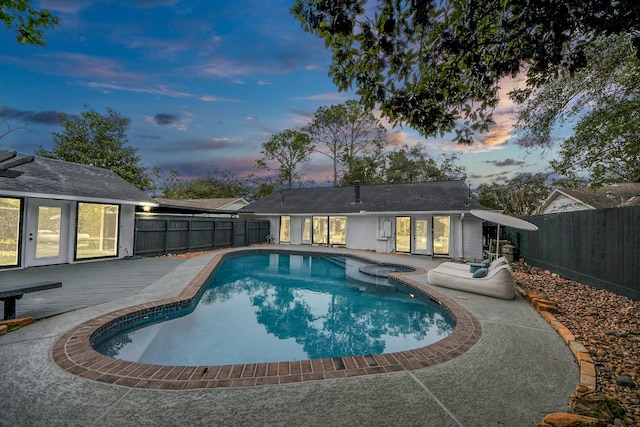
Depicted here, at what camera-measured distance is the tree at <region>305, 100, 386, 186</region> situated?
30.2 metres

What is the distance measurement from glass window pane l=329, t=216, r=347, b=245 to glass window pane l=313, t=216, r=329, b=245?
10.4 inches

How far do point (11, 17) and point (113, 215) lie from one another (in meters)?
9.81

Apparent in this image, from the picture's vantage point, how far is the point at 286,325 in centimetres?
606

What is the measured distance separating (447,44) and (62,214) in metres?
12.5

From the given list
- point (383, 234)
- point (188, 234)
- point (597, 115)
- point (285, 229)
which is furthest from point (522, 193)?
point (188, 234)

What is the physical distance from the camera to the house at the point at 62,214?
8773 mm

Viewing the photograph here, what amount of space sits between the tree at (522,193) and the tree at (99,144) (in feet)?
96.1

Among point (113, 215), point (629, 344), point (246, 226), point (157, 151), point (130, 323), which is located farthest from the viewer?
point (157, 151)

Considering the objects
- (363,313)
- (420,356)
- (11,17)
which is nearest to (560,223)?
(363,313)

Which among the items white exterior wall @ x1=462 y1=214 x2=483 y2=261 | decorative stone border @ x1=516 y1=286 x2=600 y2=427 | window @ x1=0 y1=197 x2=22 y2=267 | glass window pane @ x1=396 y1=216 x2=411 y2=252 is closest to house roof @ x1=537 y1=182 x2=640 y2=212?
white exterior wall @ x1=462 y1=214 x2=483 y2=261

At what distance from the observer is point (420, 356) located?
A: 3535mm

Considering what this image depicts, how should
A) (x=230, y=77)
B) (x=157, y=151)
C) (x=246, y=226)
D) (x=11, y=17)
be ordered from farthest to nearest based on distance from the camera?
(x=157, y=151), (x=246, y=226), (x=230, y=77), (x=11, y=17)

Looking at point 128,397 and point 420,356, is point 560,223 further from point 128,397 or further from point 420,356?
point 128,397

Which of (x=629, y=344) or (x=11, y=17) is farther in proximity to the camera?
(x=629, y=344)
